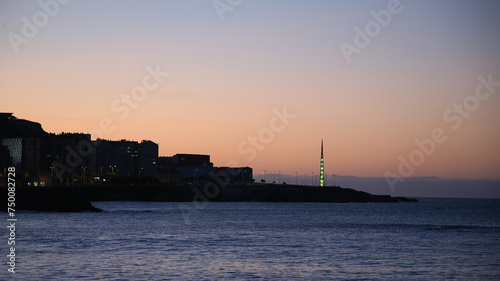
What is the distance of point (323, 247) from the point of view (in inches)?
2247

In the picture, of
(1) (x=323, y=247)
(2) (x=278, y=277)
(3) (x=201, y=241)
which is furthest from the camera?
(3) (x=201, y=241)

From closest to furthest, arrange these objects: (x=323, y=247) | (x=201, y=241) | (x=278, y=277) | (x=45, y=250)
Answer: (x=278, y=277) → (x=45, y=250) → (x=323, y=247) → (x=201, y=241)

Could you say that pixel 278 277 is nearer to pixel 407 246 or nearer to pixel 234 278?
pixel 234 278

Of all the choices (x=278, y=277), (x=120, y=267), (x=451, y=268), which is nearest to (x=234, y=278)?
(x=278, y=277)

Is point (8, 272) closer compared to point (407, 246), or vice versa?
point (8, 272)

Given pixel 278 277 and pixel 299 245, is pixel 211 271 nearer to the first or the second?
pixel 278 277

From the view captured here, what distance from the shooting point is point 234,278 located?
37.3m

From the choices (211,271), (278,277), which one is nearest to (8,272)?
(211,271)

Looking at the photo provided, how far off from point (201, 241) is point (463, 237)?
105ft

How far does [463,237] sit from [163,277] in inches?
1828

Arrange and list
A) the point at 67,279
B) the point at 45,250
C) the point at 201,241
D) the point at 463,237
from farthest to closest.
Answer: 1. the point at 463,237
2. the point at 201,241
3. the point at 45,250
4. the point at 67,279

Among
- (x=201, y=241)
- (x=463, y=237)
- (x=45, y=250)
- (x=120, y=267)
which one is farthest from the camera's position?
(x=463, y=237)

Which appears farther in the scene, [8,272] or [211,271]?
[211,271]

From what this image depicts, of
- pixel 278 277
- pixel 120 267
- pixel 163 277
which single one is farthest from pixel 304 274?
pixel 120 267
